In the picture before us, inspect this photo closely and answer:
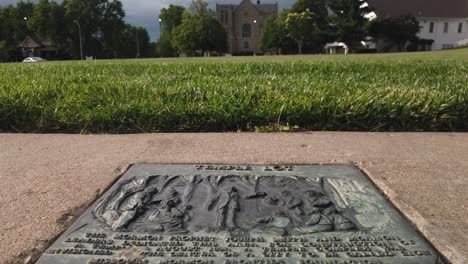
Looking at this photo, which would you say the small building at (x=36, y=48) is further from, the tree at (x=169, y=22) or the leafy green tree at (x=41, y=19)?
the tree at (x=169, y=22)

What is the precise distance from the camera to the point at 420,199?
2510mm

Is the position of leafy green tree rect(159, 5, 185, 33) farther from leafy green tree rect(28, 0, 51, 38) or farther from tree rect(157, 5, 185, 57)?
leafy green tree rect(28, 0, 51, 38)

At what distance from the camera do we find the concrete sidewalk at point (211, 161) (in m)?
2.16

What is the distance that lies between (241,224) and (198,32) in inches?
2791

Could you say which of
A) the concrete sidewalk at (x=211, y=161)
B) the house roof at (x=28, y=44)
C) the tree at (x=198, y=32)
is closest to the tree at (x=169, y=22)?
the tree at (x=198, y=32)

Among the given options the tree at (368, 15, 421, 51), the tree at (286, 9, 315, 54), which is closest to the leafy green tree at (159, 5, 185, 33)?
the tree at (286, 9, 315, 54)

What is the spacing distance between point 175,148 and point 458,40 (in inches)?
3070

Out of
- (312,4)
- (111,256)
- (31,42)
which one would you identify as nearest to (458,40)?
(312,4)

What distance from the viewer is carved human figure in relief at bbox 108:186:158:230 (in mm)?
2127

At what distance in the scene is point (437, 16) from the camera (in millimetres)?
67875

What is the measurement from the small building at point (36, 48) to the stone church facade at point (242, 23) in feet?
142

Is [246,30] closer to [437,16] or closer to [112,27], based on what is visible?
[112,27]

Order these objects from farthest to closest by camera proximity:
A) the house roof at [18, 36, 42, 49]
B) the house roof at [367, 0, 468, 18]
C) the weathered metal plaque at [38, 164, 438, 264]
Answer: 1. the house roof at [18, 36, 42, 49]
2. the house roof at [367, 0, 468, 18]
3. the weathered metal plaque at [38, 164, 438, 264]

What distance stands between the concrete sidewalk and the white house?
68.8 meters
